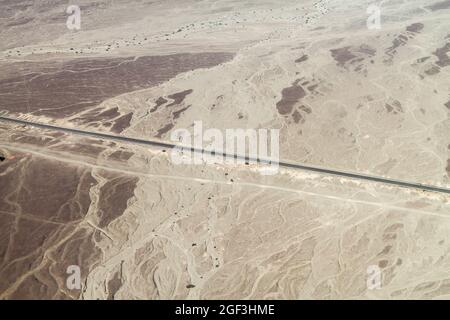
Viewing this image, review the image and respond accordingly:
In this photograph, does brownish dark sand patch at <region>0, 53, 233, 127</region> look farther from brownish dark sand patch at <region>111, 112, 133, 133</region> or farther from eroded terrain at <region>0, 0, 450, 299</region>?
brownish dark sand patch at <region>111, 112, 133, 133</region>

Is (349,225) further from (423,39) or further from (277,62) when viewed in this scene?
(423,39)

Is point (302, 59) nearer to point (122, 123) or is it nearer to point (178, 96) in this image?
point (178, 96)

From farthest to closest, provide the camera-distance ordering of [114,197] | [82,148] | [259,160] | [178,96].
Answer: [178,96] < [82,148] < [259,160] < [114,197]

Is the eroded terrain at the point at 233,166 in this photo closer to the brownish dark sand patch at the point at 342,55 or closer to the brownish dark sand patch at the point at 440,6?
the brownish dark sand patch at the point at 342,55

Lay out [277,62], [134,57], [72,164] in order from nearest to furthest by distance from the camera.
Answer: [72,164] → [277,62] → [134,57]

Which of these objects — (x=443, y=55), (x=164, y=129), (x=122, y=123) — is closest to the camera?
(x=164, y=129)

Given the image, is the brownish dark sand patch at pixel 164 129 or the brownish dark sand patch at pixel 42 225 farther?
the brownish dark sand patch at pixel 164 129

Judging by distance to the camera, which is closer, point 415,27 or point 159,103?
point 159,103

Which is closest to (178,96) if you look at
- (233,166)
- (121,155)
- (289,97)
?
(289,97)

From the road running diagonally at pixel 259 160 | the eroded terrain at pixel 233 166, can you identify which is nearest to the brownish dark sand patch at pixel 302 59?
the eroded terrain at pixel 233 166
